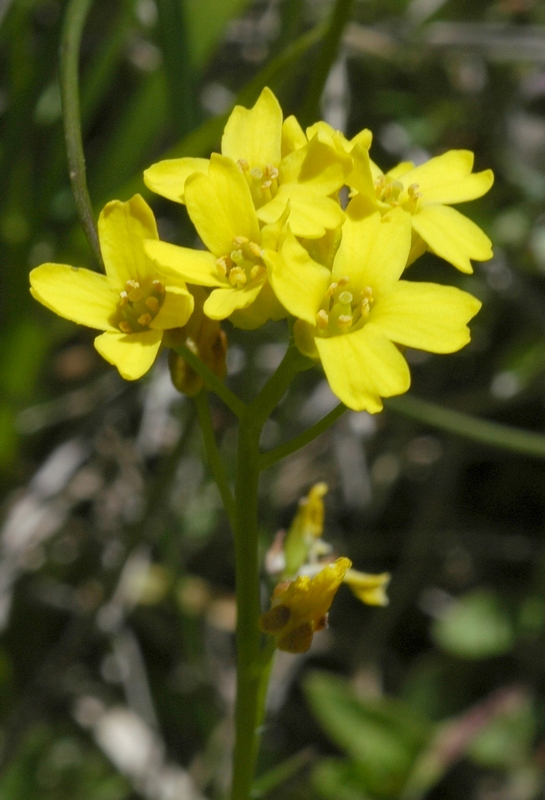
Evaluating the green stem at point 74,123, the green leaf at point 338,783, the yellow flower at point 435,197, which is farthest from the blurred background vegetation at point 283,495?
the yellow flower at point 435,197

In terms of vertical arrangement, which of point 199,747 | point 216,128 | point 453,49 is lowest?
point 199,747

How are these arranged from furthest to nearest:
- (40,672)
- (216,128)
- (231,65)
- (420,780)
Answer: (231,65) → (40,672) → (420,780) → (216,128)

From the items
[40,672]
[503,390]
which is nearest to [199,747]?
[40,672]

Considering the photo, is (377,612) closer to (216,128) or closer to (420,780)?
(420,780)

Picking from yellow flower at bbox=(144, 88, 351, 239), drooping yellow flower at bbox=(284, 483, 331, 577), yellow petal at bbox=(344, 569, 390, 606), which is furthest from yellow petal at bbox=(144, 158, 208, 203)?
yellow petal at bbox=(344, 569, 390, 606)

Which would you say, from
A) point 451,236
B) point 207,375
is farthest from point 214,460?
point 451,236

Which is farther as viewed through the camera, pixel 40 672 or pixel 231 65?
pixel 231 65

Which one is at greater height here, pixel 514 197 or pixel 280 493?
pixel 514 197

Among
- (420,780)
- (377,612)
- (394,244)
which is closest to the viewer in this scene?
(394,244)

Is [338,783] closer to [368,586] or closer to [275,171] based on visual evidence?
[368,586]

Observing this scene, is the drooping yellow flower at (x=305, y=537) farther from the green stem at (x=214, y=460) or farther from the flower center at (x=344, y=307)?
the flower center at (x=344, y=307)
